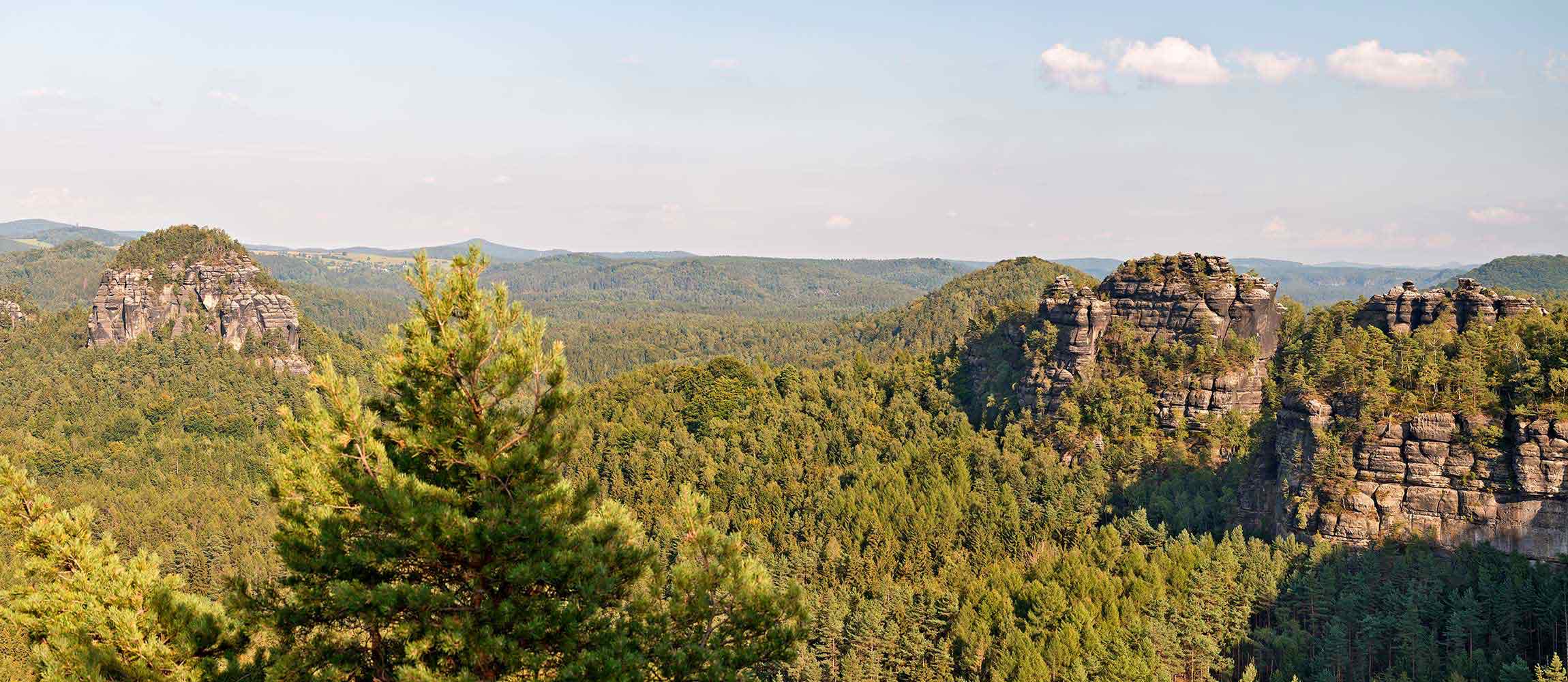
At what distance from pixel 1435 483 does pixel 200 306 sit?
157 meters

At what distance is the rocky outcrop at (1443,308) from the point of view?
235 ft

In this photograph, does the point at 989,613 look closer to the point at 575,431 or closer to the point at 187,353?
the point at 575,431

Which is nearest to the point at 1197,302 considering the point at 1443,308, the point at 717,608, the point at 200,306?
the point at 1443,308

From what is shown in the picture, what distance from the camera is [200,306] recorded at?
139250 mm

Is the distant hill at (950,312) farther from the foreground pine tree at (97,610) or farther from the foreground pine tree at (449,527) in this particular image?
the foreground pine tree at (97,610)

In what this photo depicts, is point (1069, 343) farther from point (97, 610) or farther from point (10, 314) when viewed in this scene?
point (10, 314)

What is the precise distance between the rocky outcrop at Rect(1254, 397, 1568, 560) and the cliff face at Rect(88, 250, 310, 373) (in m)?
137

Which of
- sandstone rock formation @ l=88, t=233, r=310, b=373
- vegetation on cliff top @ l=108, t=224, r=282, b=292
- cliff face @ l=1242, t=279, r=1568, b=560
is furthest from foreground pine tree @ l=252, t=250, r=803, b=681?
vegetation on cliff top @ l=108, t=224, r=282, b=292

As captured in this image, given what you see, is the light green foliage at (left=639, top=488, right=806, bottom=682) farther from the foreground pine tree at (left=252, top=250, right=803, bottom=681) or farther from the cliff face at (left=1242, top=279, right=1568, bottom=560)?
the cliff face at (left=1242, top=279, right=1568, bottom=560)

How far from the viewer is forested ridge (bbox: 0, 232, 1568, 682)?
685 inches

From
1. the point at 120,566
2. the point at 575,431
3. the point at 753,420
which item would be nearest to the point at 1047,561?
the point at 753,420

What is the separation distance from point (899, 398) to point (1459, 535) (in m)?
54.9

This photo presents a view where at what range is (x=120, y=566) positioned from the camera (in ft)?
58.6

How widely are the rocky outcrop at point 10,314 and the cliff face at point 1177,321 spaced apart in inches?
6031
